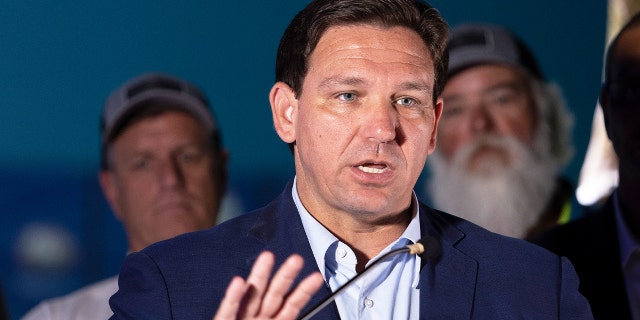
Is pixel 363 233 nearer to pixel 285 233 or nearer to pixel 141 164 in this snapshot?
pixel 285 233

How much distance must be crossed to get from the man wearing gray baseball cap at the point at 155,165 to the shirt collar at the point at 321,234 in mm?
1064

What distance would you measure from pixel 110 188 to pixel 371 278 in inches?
50.5

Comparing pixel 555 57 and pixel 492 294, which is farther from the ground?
pixel 555 57

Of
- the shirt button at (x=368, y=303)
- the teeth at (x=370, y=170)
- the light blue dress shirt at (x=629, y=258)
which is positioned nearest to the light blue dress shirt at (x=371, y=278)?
the shirt button at (x=368, y=303)

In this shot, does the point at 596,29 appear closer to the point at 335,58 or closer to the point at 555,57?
the point at 555,57

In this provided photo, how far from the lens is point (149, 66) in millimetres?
3338

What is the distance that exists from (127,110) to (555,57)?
177 centimetres

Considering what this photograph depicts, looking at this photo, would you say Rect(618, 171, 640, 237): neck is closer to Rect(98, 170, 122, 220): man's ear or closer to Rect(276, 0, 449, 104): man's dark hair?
Rect(276, 0, 449, 104): man's dark hair

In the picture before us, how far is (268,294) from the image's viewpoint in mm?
1876

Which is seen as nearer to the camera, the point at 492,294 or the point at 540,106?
the point at 492,294

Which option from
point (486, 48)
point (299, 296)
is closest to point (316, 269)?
point (299, 296)

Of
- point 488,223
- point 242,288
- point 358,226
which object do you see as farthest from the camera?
point 488,223

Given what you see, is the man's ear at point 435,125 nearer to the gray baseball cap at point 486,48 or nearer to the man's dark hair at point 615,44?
the man's dark hair at point 615,44

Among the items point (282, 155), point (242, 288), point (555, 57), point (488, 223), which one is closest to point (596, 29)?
point (555, 57)
